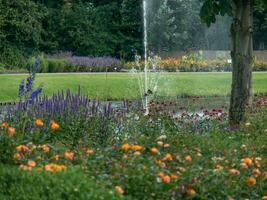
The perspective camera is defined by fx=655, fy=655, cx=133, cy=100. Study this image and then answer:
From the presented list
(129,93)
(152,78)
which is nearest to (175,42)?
(152,78)

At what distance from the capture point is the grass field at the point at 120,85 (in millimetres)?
18703

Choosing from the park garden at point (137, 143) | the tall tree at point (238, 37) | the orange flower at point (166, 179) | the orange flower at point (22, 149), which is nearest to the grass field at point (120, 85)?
the park garden at point (137, 143)

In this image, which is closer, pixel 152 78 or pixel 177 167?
pixel 177 167

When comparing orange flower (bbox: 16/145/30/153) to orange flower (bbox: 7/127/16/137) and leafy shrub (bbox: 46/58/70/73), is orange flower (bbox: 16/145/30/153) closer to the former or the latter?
orange flower (bbox: 7/127/16/137)

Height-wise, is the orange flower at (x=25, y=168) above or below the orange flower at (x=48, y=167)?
below

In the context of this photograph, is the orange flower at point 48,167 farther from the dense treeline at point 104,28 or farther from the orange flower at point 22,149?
the dense treeline at point 104,28

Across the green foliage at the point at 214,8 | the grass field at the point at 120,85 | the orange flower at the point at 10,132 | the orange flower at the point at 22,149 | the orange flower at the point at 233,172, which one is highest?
the green foliage at the point at 214,8

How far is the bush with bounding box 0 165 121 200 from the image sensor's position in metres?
4.03

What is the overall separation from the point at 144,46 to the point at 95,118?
31.4 m

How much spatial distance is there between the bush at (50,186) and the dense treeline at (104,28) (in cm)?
2831

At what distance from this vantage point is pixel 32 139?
18.3 feet

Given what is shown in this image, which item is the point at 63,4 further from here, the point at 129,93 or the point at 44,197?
the point at 44,197

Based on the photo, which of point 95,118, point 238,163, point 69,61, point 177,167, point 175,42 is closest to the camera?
point 177,167

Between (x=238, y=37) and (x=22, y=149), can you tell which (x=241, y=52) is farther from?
(x=22, y=149)
